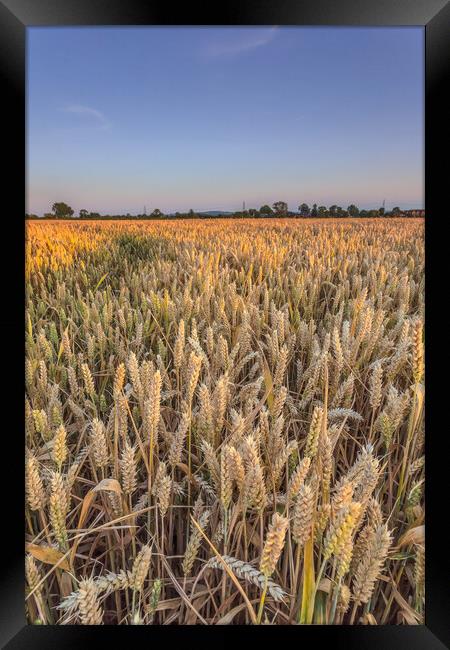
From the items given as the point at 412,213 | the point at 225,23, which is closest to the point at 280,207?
the point at 412,213

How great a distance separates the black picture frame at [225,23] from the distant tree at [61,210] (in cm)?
24

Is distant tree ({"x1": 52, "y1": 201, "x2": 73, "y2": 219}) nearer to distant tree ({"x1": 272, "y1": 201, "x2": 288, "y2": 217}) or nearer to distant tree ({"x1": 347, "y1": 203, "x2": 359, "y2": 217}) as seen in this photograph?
distant tree ({"x1": 272, "y1": 201, "x2": 288, "y2": 217})

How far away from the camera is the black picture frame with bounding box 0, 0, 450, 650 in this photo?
2.22 ft

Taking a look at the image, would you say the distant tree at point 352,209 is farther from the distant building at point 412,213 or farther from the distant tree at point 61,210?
the distant tree at point 61,210

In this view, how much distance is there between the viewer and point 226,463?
544 mm

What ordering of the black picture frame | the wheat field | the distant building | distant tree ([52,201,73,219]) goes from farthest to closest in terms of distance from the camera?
distant tree ([52,201,73,219])
the distant building
the black picture frame
the wheat field

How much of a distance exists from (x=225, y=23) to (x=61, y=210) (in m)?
0.54

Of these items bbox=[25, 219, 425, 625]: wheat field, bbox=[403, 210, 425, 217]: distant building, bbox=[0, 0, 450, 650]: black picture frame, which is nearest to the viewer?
bbox=[25, 219, 425, 625]: wheat field

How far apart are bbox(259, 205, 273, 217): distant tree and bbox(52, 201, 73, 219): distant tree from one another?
0.47m

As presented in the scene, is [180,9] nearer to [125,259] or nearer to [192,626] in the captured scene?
[125,259]

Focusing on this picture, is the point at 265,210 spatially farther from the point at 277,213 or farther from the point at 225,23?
the point at 225,23

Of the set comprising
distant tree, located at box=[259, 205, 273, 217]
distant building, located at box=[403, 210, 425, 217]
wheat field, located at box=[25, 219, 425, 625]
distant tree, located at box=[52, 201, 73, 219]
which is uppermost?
distant tree, located at box=[259, 205, 273, 217]

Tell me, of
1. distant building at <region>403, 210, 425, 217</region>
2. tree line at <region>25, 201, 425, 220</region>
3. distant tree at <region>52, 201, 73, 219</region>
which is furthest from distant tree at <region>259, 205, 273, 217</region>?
distant tree at <region>52, 201, 73, 219</region>
